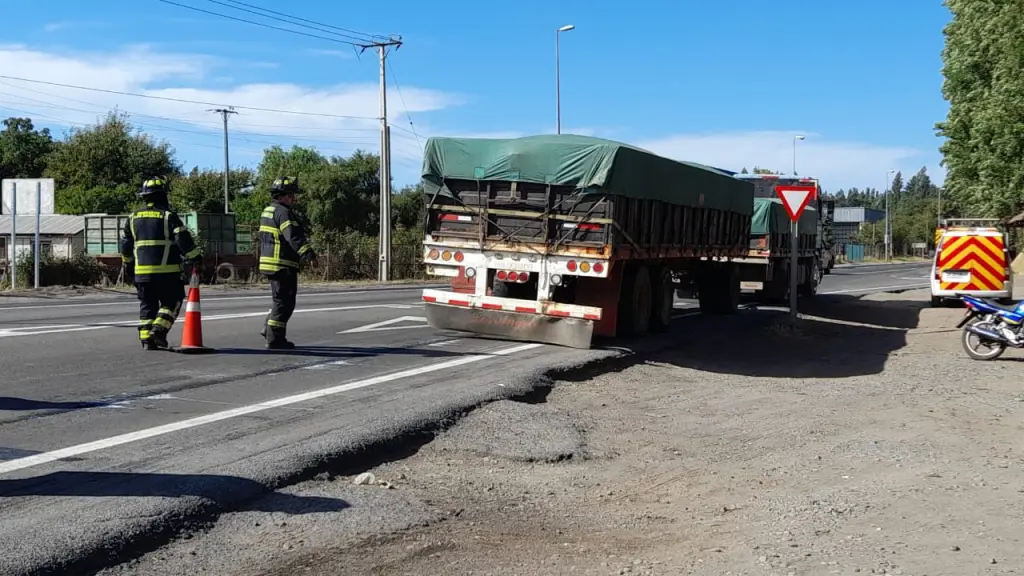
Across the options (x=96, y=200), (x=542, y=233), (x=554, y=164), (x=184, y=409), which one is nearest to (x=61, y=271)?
(x=542, y=233)

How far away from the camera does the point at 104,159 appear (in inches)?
2392

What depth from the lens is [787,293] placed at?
23734 millimetres

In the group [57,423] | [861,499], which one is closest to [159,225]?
[57,423]

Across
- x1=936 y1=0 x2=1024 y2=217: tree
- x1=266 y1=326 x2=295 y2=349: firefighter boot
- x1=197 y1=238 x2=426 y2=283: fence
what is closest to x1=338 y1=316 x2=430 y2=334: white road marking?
x1=266 y1=326 x2=295 y2=349: firefighter boot

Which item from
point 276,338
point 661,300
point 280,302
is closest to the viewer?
point 280,302

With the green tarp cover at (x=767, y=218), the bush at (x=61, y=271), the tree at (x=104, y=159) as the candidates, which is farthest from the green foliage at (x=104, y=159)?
the green tarp cover at (x=767, y=218)

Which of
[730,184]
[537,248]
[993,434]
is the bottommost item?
[993,434]

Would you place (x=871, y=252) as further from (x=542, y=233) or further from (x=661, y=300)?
(x=542, y=233)

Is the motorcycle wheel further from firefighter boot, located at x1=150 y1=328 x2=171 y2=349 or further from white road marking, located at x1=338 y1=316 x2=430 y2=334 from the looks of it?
firefighter boot, located at x1=150 y1=328 x2=171 y2=349

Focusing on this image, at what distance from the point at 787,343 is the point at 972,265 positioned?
8.98 metres

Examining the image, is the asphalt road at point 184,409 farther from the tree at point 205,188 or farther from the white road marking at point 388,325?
the tree at point 205,188

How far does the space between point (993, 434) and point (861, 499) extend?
2835mm

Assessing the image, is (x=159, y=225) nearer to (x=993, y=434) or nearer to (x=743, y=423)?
(x=743, y=423)

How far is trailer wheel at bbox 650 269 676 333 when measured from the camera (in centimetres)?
1448
